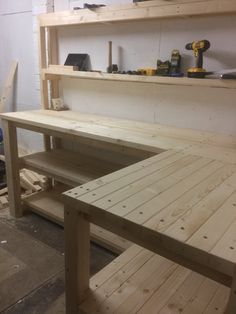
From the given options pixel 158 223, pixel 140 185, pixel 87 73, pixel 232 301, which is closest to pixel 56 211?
pixel 87 73

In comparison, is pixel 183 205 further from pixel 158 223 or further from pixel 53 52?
pixel 53 52

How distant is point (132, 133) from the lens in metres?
1.81

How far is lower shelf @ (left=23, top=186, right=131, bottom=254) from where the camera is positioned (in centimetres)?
201

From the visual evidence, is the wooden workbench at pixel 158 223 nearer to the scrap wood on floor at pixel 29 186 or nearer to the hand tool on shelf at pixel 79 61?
the hand tool on shelf at pixel 79 61

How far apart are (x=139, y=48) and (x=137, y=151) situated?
88 centimetres

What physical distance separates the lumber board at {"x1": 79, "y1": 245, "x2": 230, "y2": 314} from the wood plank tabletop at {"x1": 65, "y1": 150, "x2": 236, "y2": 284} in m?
0.38

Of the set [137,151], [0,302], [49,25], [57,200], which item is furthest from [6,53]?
[0,302]

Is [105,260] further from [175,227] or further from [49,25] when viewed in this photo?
[49,25]

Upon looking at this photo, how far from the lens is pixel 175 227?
816mm

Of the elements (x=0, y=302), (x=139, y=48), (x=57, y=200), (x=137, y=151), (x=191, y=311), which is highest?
(x=139, y=48)

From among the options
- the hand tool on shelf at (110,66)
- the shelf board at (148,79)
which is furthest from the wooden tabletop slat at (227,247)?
the hand tool on shelf at (110,66)

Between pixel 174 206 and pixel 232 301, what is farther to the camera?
pixel 174 206

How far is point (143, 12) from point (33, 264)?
1.84 metres

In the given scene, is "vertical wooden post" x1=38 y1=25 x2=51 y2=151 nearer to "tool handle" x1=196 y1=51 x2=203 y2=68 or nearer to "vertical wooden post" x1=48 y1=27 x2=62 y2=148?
"vertical wooden post" x1=48 y1=27 x2=62 y2=148
